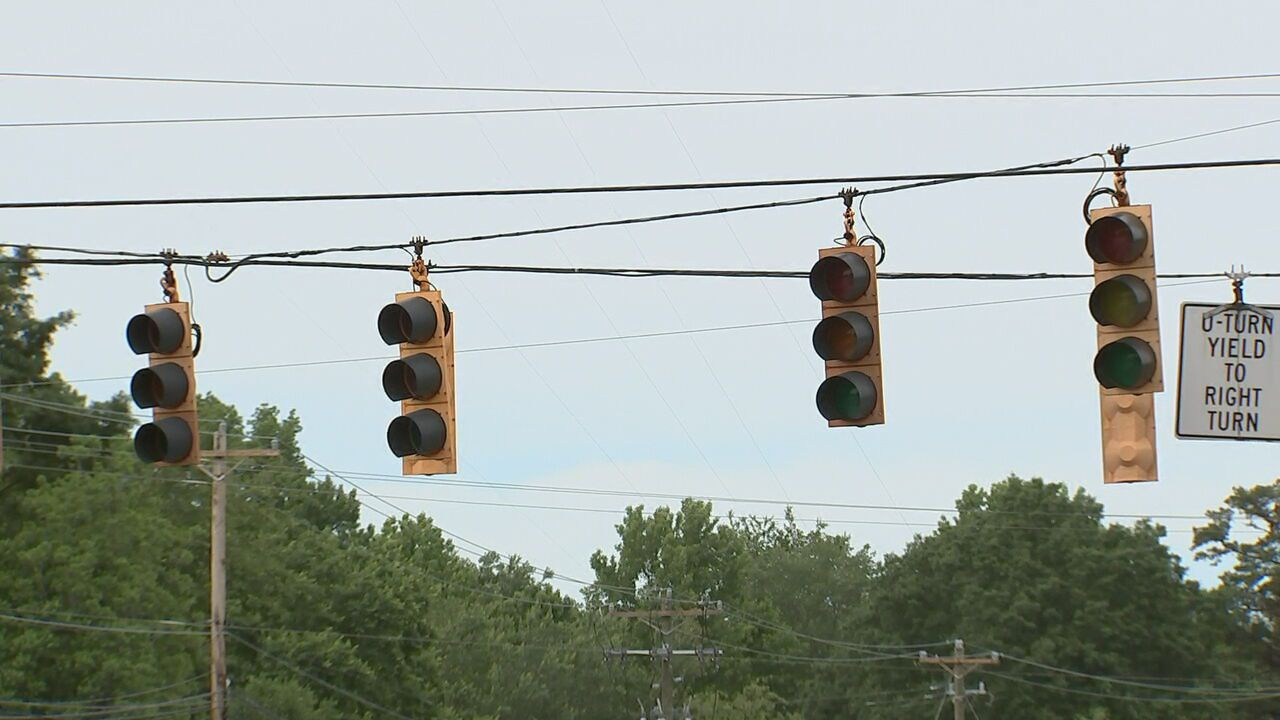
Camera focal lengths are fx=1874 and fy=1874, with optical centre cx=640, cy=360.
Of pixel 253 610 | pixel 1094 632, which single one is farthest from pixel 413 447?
pixel 1094 632

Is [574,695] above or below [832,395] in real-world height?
below

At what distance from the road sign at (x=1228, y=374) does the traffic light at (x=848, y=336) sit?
2248 mm

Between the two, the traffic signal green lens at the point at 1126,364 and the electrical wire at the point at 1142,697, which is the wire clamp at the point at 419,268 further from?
the electrical wire at the point at 1142,697

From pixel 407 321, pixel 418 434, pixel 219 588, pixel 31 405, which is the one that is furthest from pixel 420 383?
pixel 31 405

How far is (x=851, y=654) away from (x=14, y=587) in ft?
158

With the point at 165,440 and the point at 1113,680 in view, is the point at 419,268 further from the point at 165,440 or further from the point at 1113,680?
the point at 1113,680

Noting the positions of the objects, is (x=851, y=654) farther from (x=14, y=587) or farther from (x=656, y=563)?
(x=14, y=587)

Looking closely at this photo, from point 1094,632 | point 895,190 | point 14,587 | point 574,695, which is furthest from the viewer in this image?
point 574,695

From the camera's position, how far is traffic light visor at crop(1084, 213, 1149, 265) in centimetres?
1239

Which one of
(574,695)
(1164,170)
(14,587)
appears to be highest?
(1164,170)

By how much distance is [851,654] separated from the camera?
285 ft

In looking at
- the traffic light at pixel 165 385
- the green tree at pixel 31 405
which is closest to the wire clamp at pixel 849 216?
the traffic light at pixel 165 385

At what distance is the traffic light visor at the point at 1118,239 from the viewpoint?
12.4 metres

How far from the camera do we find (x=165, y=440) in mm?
14031
